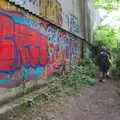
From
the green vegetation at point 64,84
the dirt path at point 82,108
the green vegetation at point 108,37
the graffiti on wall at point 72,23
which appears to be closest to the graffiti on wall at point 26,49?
the green vegetation at point 64,84

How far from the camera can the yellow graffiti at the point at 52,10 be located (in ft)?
32.1

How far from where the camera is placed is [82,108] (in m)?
8.52

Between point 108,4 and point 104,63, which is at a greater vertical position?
point 108,4

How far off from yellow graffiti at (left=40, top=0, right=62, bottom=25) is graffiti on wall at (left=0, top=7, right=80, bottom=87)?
326mm

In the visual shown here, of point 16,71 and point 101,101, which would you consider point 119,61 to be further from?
point 16,71

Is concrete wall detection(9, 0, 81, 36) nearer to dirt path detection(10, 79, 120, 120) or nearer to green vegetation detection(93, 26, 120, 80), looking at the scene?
dirt path detection(10, 79, 120, 120)

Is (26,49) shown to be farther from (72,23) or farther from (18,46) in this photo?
(72,23)

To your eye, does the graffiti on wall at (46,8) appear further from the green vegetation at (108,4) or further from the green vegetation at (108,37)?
the green vegetation at (108,4)

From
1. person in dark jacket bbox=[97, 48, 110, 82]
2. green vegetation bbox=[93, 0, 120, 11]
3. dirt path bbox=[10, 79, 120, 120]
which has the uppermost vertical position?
green vegetation bbox=[93, 0, 120, 11]

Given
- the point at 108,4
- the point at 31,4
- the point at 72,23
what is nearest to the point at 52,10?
the point at 31,4

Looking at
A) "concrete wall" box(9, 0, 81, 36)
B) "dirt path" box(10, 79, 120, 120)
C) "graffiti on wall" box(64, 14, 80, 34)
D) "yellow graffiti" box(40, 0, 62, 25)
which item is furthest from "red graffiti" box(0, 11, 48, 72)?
"graffiti on wall" box(64, 14, 80, 34)

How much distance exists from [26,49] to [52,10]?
9.83 feet

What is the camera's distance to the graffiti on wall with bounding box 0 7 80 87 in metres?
7.05

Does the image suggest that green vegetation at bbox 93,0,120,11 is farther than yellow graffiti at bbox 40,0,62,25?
Yes
